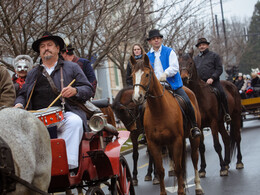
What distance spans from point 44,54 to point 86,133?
3.43ft

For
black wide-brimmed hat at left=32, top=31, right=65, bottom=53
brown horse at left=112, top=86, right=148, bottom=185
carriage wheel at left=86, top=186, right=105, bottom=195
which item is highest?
black wide-brimmed hat at left=32, top=31, right=65, bottom=53

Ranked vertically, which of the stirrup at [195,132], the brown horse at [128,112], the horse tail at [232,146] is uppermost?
the brown horse at [128,112]

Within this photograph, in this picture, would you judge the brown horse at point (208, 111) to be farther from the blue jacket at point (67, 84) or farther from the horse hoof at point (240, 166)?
the blue jacket at point (67, 84)

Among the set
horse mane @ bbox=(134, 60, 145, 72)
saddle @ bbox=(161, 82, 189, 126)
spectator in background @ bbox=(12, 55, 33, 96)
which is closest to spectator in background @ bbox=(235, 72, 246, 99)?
saddle @ bbox=(161, 82, 189, 126)

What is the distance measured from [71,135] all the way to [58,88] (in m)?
A: 0.63

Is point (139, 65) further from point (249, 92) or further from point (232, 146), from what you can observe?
point (249, 92)

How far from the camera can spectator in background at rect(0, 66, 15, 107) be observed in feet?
16.5

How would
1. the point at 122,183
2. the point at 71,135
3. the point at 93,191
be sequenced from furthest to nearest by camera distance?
the point at 122,183 < the point at 93,191 < the point at 71,135

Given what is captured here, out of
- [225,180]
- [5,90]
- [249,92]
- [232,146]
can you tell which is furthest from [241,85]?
[5,90]

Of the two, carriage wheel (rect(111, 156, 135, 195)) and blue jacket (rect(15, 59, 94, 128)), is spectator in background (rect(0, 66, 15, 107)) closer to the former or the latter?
blue jacket (rect(15, 59, 94, 128))

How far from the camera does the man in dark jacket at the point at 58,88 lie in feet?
17.3

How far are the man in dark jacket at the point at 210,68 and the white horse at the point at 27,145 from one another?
7.43 meters

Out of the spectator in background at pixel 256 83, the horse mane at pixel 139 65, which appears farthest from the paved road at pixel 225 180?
the spectator in background at pixel 256 83

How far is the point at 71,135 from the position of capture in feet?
17.1
